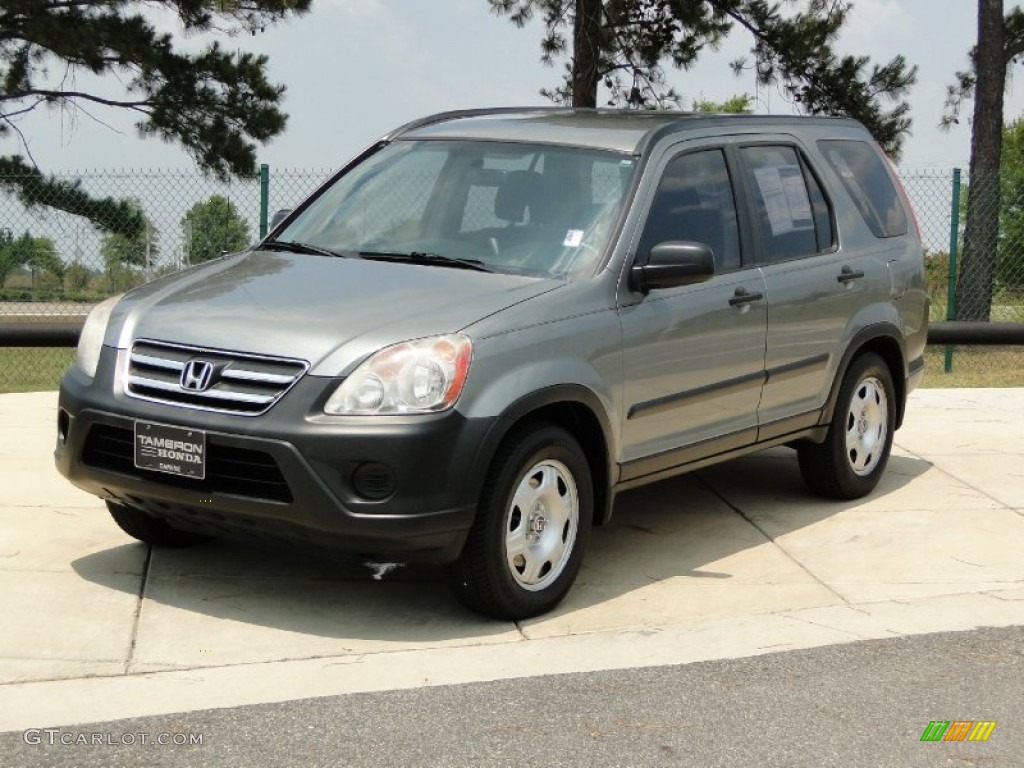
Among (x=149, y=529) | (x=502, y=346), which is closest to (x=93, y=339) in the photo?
(x=149, y=529)

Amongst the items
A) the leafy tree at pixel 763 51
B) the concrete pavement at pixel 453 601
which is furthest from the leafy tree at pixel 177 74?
the concrete pavement at pixel 453 601

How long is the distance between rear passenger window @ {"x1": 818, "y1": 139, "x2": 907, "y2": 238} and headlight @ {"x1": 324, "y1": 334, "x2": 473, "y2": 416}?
3.23 m

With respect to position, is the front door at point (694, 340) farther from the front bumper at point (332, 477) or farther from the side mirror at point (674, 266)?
the front bumper at point (332, 477)

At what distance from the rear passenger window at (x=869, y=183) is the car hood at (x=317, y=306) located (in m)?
2.53

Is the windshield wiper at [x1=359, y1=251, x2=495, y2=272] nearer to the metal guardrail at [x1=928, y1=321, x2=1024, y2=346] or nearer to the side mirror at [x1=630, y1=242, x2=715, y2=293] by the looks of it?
the side mirror at [x1=630, y1=242, x2=715, y2=293]

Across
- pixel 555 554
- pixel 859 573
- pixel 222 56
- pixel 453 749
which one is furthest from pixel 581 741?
pixel 222 56

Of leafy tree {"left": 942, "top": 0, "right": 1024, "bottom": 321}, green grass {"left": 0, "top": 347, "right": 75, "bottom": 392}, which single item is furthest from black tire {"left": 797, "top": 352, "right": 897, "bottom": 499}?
leafy tree {"left": 942, "top": 0, "right": 1024, "bottom": 321}

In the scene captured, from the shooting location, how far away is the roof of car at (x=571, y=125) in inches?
278

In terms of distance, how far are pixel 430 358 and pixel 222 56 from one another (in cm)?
1782

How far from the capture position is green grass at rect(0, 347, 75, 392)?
15.8 meters

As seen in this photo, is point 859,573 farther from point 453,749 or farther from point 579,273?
point 453,749

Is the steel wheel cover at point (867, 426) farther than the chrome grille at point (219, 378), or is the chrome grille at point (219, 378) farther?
the steel wheel cover at point (867, 426)
